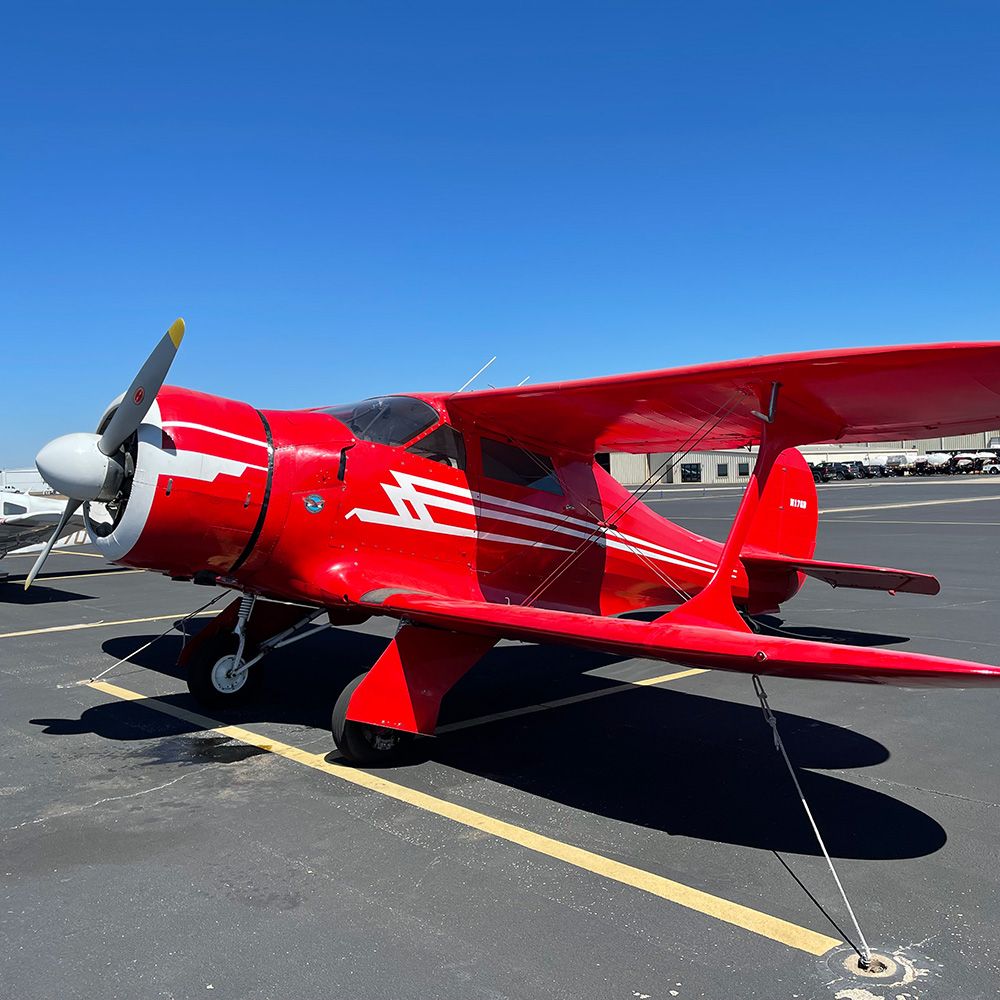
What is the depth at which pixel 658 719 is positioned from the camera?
261 inches

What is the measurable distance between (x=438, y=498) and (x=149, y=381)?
215 centimetres

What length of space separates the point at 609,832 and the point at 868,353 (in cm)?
287

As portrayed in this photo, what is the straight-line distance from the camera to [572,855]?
417 cm

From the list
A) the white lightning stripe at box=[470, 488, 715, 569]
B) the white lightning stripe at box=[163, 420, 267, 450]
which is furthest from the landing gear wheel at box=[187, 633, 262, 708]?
the white lightning stripe at box=[470, 488, 715, 569]

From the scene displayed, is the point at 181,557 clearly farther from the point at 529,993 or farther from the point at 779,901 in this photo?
the point at 779,901

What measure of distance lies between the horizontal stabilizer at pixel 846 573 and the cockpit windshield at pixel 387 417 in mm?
3937

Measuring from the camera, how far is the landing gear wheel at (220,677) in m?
6.92

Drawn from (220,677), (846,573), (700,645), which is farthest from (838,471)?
(700,645)

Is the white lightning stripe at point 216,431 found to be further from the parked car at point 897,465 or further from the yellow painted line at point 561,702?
the parked car at point 897,465

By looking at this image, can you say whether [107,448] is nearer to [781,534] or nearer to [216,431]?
[216,431]

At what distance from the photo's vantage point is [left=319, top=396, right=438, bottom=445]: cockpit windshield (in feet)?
20.6

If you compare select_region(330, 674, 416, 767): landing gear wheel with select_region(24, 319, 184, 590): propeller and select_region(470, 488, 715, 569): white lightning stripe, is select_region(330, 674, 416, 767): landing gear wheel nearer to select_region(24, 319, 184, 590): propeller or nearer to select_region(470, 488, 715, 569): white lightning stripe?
select_region(470, 488, 715, 569): white lightning stripe

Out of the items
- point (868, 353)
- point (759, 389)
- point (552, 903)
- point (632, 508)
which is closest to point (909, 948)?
point (552, 903)

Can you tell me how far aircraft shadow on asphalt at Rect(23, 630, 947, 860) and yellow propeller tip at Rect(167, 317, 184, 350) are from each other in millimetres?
2703
